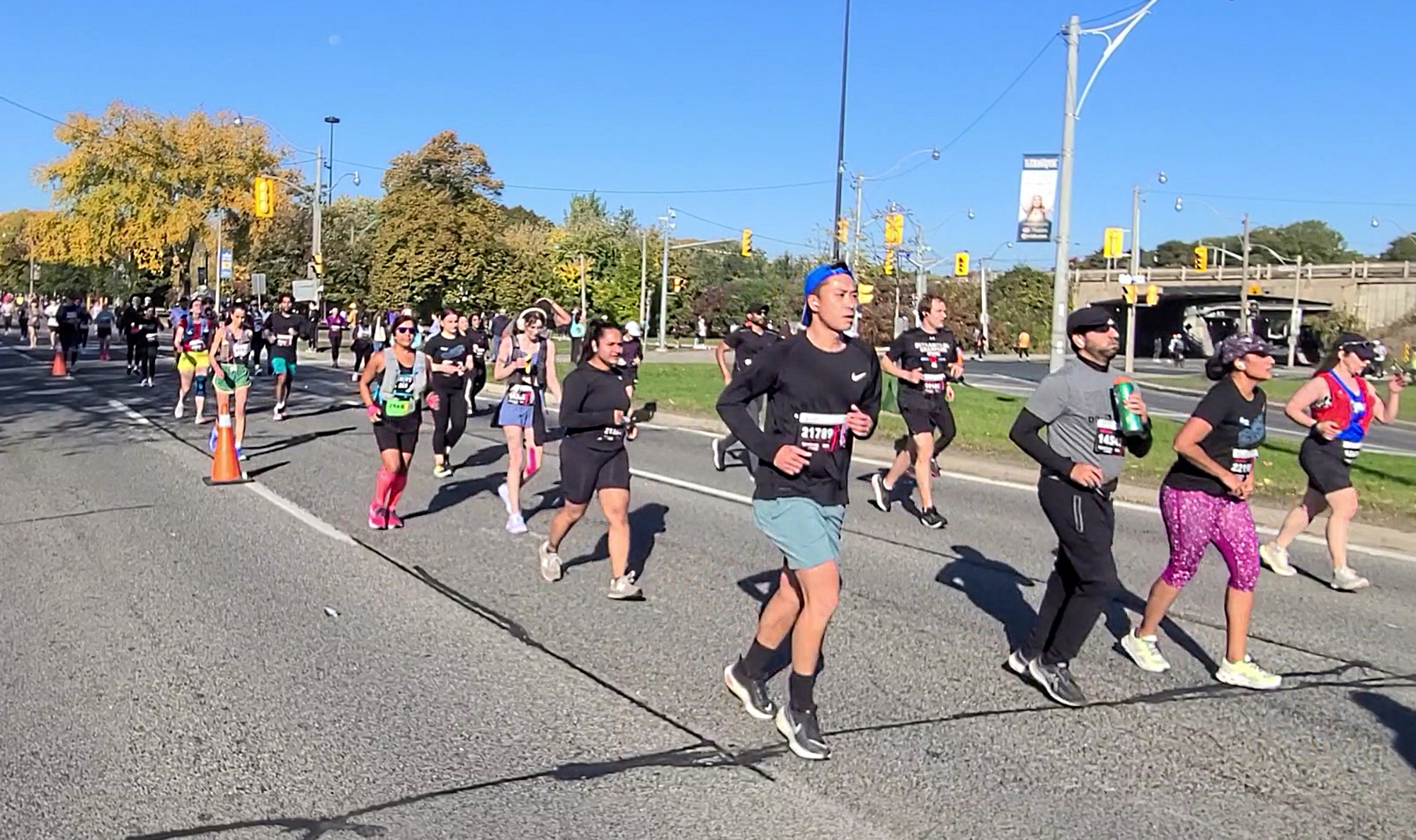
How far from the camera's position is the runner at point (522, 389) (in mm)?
10680

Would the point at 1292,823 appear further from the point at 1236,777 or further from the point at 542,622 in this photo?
the point at 542,622

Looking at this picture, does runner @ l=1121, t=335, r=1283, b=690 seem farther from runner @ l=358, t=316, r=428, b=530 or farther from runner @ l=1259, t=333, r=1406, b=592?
runner @ l=358, t=316, r=428, b=530

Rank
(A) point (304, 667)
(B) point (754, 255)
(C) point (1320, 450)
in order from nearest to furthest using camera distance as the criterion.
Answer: (A) point (304, 667)
(C) point (1320, 450)
(B) point (754, 255)

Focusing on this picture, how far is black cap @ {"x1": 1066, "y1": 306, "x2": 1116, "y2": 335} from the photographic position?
615 centimetres

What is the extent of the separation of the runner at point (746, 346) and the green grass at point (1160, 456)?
8.56 feet

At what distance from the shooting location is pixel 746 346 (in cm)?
1342

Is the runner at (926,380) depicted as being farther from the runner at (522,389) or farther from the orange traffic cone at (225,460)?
the orange traffic cone at (225,460)

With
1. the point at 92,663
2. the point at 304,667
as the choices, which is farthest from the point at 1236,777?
the point at 92,663

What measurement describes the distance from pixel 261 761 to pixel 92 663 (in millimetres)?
1893

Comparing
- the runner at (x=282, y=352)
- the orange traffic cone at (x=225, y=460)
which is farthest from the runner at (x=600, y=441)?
the runner at (x=282, y=352)

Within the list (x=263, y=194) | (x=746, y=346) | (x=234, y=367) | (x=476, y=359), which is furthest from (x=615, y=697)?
(x=263, y=194)

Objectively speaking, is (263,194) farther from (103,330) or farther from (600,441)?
(600,441)

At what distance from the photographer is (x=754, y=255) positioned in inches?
4274

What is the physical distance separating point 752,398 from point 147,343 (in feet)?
78.1
